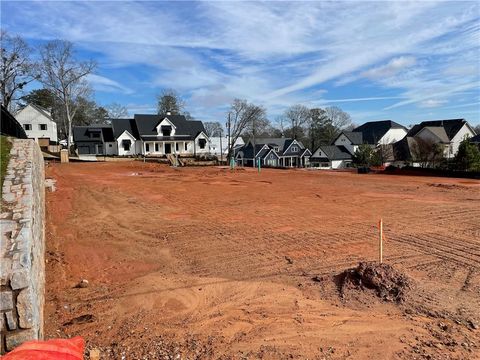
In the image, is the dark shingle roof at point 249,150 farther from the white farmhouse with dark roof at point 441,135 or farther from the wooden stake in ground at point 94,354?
the wooden stake in ground at point 94,354

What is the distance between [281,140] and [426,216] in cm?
5977

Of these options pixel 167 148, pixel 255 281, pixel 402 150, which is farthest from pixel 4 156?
pixel 402 150

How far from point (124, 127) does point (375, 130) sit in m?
45.8

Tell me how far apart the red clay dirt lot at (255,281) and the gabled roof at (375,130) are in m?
56.7

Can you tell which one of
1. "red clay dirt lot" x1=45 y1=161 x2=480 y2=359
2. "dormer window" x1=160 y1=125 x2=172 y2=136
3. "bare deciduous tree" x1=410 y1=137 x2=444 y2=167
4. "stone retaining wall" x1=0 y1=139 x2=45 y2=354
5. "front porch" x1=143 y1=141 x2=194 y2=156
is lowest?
"red clay dirt lot" x1=45 y1=161 x2=480 y2=359

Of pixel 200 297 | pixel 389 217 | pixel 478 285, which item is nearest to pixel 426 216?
pixel 389 217

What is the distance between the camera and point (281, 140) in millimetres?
72812

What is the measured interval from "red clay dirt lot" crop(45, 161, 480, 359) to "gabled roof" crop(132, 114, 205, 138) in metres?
39.9

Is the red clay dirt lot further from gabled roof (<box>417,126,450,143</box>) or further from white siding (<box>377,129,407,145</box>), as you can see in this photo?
white siding (<box>377,129,407,145</box>)

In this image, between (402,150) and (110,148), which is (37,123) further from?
(402,150)

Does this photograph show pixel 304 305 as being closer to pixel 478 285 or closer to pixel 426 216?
pixel 478 285

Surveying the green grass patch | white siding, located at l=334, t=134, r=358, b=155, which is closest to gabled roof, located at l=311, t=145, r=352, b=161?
white siding, located at l=334, t=134, r=358, b=155

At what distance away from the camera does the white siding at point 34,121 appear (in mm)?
54281

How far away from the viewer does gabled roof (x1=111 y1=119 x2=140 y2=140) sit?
5351cm
